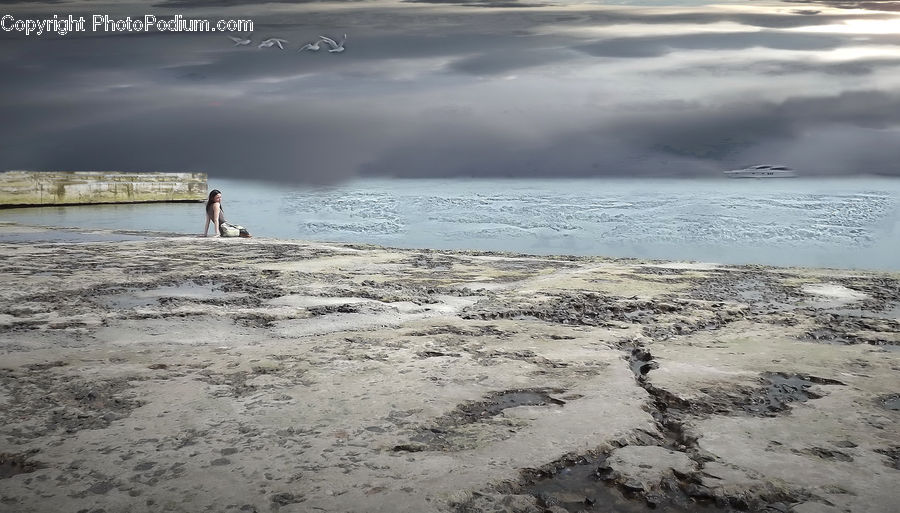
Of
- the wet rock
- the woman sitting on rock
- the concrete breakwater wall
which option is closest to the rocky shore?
the wet rock

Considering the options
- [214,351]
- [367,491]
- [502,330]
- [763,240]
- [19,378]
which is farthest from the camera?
[763,240]

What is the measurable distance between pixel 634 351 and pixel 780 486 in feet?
4.61

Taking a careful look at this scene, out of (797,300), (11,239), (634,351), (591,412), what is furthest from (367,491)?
(11,239)

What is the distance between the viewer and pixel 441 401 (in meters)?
2.27

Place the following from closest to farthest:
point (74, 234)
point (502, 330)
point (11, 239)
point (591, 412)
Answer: point (591, 412), point (502, 330), point (11, 239), point (74, 234)

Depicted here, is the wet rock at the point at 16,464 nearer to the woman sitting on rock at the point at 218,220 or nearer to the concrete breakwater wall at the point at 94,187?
the woman sitting on rock at the point at 218,220

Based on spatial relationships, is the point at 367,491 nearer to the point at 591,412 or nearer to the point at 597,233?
the point at 591,412

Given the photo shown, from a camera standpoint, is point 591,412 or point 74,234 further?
point 74,234

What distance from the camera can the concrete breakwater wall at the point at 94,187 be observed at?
17.2 meters

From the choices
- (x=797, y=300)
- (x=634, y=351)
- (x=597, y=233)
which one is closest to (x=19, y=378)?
(x=634, y=351)

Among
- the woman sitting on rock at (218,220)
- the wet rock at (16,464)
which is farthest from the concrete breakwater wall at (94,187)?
the wet rock at (16,464)

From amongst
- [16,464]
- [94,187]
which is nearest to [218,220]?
[16,464]

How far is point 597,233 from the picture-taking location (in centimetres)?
1789

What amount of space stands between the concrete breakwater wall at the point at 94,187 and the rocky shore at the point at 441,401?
48.2 ft
